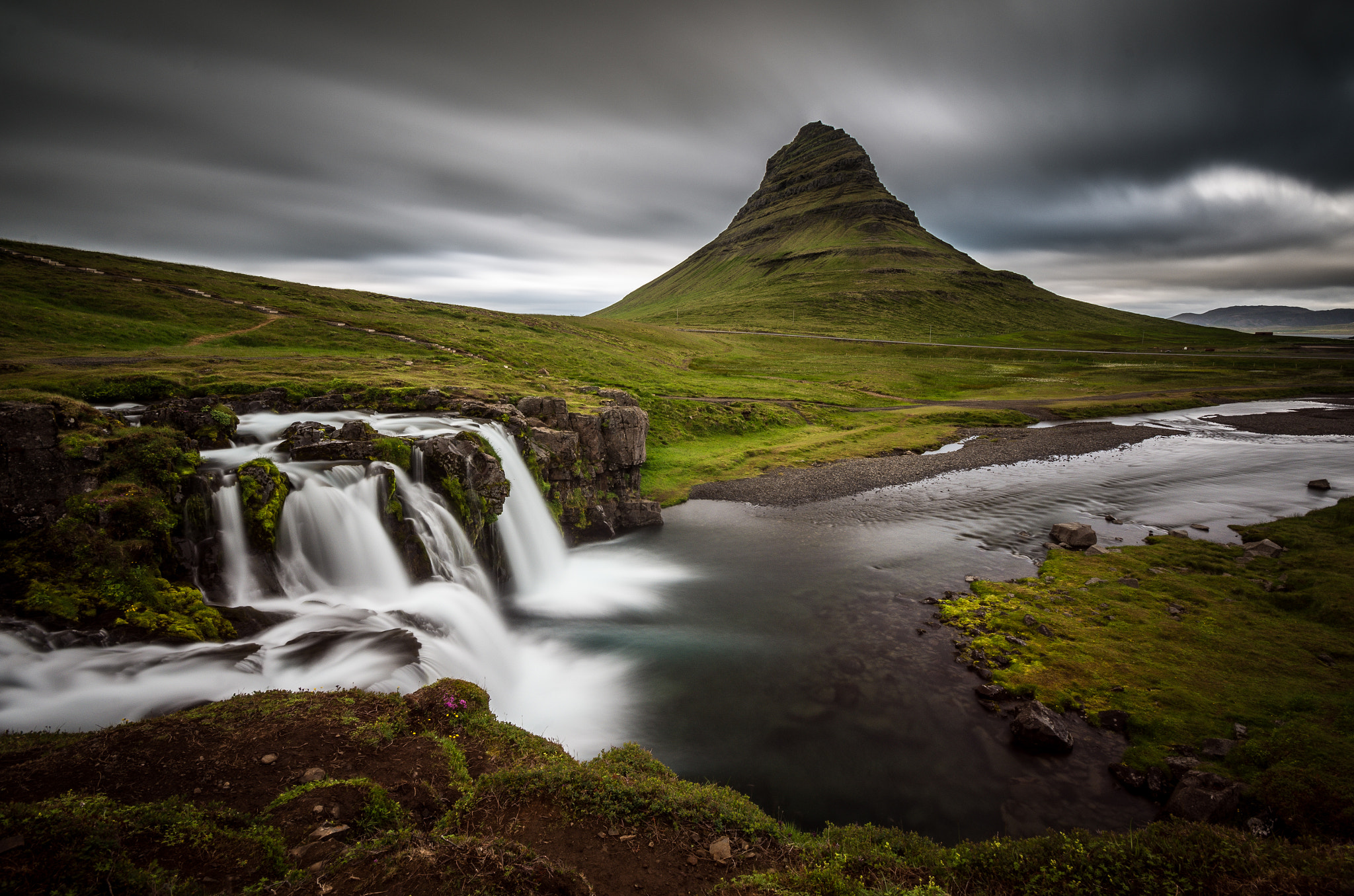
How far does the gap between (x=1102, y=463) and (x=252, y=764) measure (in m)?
61.8

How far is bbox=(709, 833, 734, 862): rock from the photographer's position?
28.7 feet

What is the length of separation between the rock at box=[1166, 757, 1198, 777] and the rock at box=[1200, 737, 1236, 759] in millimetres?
667

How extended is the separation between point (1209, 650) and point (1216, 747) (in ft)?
19.1

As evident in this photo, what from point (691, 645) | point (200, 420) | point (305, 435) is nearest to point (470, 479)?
point (305, 435)

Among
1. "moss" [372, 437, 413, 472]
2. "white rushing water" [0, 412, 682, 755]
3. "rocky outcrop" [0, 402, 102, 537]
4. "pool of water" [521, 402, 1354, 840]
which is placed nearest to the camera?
"white rushing water" [0, 412, 682, 755]

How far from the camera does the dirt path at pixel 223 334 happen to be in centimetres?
5112

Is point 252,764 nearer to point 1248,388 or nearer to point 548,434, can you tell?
point 548,434

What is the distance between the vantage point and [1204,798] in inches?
479

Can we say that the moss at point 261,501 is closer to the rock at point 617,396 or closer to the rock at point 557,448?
the rock at point 557,448

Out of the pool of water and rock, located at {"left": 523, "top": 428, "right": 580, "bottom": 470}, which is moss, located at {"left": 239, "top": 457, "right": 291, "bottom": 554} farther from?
rock, located at {"left": 523, "top": 428, "right": 580, "bottom": 470}

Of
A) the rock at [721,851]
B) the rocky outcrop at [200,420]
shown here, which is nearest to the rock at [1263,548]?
the rock at [721,851]

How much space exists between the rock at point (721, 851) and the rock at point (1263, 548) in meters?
31.0

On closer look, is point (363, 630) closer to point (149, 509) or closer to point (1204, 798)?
point (149, 509)

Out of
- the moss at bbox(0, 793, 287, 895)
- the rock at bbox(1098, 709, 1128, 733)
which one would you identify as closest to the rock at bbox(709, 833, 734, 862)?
the moss at bbox(0, 793, 287, 895)
